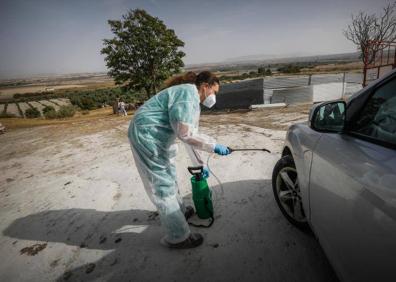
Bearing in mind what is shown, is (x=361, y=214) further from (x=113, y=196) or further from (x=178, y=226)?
(x=113, y=196)

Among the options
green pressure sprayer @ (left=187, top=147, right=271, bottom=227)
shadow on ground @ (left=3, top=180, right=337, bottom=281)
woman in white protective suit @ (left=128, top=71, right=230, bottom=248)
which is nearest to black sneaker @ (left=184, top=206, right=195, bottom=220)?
green pressure sprayer @ (left=187, top=147, right=271, bottom=227)

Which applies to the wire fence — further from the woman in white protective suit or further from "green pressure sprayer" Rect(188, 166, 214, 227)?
the woman in white protective suit

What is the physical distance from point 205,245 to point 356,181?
5.44 feet

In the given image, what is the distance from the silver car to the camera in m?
0.92

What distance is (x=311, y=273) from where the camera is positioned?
183 centimetres

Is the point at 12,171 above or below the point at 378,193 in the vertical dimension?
below

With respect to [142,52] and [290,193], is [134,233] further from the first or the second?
[142,52]

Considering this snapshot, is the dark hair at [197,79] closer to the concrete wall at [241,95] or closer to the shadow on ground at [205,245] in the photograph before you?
the shadow on ground at [205,245]

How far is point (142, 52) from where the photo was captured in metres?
22.0

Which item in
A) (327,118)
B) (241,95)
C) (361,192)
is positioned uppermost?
(327,118)

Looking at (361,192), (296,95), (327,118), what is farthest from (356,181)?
(296,95)

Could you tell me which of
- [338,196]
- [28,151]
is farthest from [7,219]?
[28,151]

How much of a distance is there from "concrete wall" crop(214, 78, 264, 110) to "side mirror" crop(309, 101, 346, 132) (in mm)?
11862

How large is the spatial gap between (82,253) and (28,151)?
6.97m
